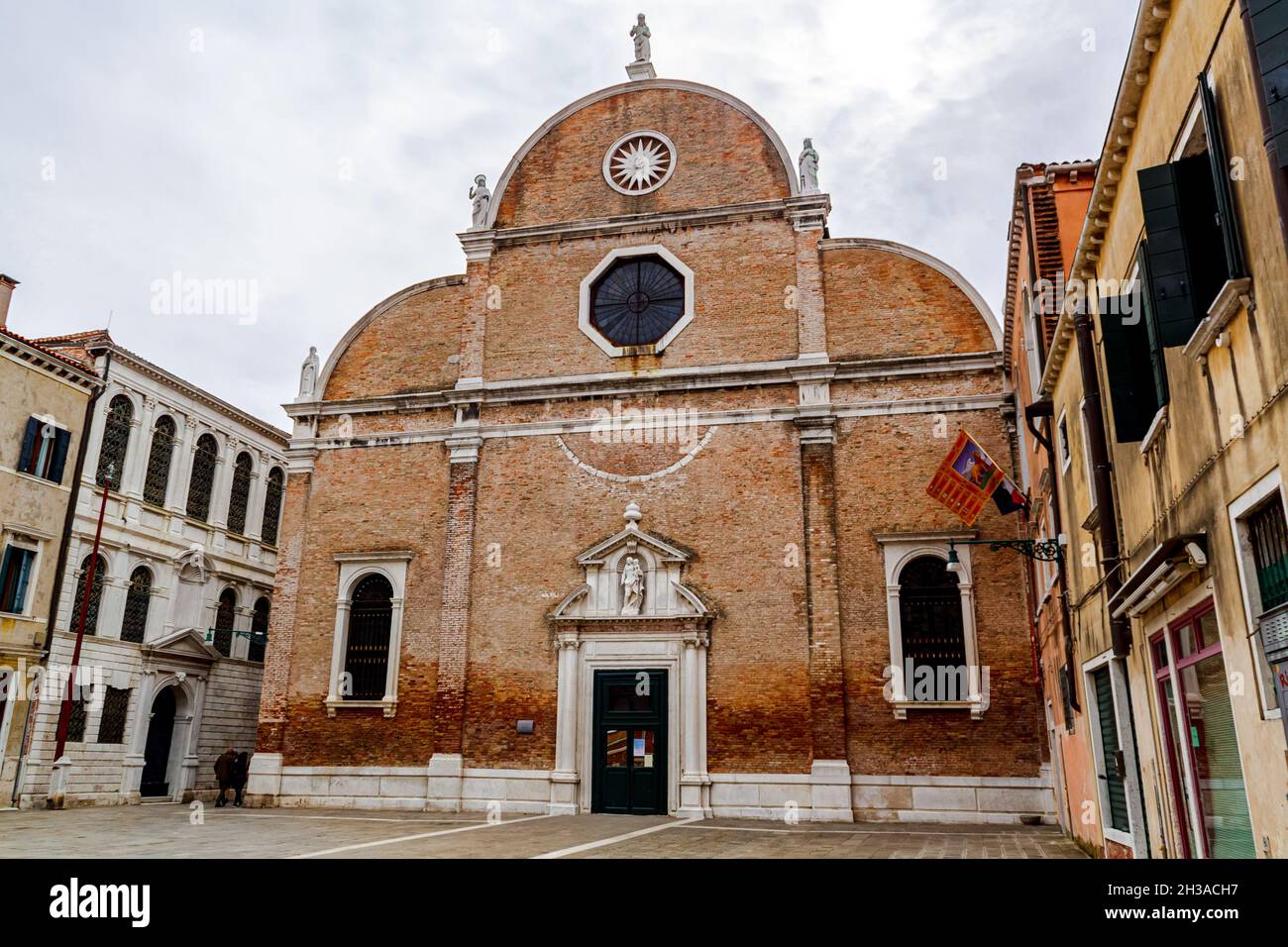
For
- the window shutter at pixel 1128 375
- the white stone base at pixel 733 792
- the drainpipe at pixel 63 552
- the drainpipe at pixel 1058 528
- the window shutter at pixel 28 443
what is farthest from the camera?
the window shutter at pixel 28 443

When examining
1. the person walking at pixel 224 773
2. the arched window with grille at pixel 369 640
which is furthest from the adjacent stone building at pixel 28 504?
the arched window with grille at pixel 369 640

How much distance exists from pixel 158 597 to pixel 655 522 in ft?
46.5

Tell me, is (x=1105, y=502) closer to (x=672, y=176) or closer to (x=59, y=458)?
(x=672, y=176)

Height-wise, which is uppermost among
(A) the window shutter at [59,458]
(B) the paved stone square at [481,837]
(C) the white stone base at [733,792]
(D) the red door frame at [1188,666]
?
(A) the window shutter at [59,458]

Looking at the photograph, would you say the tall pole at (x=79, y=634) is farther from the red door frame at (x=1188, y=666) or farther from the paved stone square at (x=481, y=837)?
the red door frame at (x=1188, y=666)

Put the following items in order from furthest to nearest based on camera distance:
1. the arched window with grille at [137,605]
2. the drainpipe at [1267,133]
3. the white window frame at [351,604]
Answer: the arched window with grille at [137,605] < the white window frame at [351,604] < the drainpipe at [1267,133]

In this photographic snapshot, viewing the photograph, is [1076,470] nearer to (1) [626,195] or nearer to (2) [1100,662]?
(2) [1100,662]

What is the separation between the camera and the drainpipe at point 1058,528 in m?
12.2

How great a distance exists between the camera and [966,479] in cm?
1599

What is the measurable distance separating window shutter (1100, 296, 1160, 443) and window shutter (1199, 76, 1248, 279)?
2058mm

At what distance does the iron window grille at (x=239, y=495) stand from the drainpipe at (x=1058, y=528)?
74.6 ft

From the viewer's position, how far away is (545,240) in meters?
21.7

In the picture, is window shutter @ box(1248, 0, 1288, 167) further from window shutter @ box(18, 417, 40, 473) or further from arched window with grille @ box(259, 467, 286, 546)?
arched window with grille @ box(259, 467, 286, 546)
